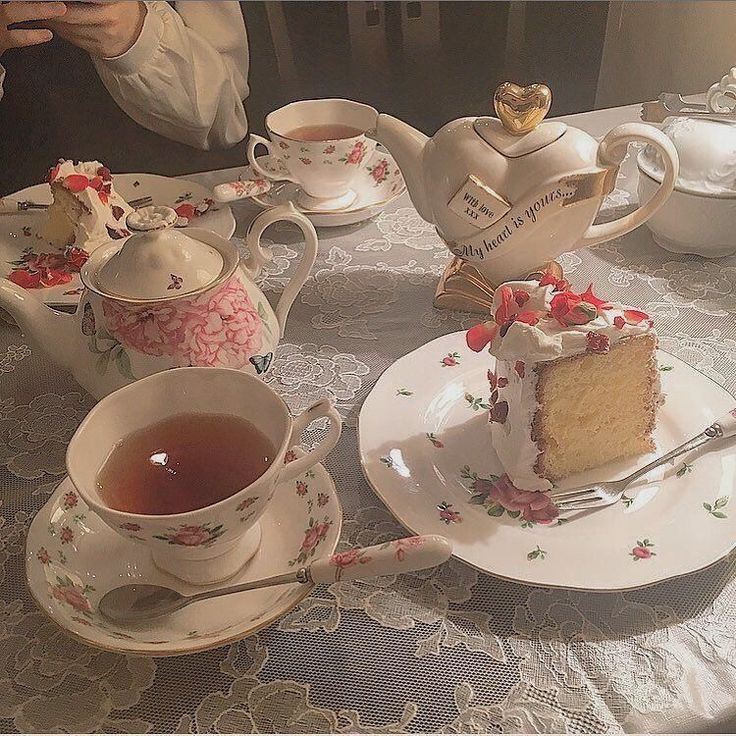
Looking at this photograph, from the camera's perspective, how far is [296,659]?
0.60 metres

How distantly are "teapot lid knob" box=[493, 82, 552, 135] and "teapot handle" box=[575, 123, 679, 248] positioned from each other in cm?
8

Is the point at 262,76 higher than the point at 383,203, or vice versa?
the point at 383,203

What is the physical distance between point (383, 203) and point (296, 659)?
29.4 inches

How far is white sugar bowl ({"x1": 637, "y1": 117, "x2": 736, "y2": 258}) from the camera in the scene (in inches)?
38.7

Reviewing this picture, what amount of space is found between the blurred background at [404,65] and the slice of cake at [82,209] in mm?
803

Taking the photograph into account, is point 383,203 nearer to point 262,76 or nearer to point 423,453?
point 423,453

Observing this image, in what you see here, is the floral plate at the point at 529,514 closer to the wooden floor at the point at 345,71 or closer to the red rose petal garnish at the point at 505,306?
the red rose petal garnish at the point at 505,306

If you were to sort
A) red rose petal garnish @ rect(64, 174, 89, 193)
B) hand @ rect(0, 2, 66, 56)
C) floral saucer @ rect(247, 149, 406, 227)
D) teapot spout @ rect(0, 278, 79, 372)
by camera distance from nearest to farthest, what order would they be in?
1. teapot spout @ rect(0, 278, 79, 372)
2. red rose petal garnish @ rect(64, 174, 89, 193)
3. floral saucer @ rect(247, 149, 406, 227)
4. hand @ rect(0, 2, 66, 56)

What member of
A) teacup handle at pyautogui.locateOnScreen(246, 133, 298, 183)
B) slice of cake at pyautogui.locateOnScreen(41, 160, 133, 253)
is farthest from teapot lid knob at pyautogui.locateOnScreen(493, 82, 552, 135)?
slice of cake at pyautogui.locateOnScreen(41, 160, 133, 253)

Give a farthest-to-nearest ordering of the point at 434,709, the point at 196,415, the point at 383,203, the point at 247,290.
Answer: the point at 383,203, the point at 247,290, the point at 196,415, the point at 434,709

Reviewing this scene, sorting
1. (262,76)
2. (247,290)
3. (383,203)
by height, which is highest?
(247,290)

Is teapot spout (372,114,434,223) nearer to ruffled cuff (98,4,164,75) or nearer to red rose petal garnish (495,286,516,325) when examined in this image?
red rose petal garnish (495,286,516,325)

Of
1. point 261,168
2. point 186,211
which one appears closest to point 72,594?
point 186,211

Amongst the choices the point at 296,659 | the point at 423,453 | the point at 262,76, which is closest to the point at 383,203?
the point at 423,453
